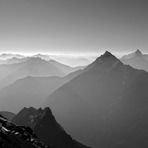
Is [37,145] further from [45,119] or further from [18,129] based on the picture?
[45,119]

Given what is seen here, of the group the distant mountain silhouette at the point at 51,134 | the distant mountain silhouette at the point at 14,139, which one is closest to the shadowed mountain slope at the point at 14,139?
the distant mountain silhouette at the point at 14,139

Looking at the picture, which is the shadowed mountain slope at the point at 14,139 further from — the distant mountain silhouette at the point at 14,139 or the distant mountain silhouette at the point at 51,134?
the distant mountain silhouette at the point at 51,134

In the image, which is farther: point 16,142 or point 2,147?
point 16,142

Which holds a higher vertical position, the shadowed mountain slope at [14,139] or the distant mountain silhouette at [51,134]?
the shadowed mountain slope at [14,139]

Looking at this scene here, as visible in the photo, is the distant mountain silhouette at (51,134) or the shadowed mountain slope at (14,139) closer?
the shadowed mountain slope at (14,139)

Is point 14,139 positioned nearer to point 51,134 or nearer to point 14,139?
point 14,139

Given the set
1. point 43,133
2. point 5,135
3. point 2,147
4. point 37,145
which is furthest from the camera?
point 43,133

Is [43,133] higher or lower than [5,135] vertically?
lower

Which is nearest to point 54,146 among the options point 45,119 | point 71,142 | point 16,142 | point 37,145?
point 71,142

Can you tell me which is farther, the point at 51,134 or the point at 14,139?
the point at 51,134

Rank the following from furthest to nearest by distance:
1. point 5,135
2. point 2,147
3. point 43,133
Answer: point 43,133 → point 5,135 → point 2,147

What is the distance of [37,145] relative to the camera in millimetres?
73250

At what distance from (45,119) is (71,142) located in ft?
108

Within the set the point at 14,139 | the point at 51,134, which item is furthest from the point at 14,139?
the point at 51,134
